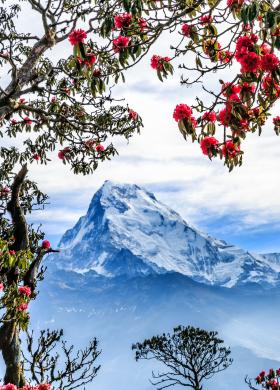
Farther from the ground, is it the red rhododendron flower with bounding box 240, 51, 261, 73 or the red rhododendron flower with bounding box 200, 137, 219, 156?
the red rhododendron flower with bounding box 240, 51, 261, 73

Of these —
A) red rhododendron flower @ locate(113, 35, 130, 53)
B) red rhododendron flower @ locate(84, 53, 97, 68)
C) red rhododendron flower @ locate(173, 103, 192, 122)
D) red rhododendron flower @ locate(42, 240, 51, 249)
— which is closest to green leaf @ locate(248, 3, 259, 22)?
red rhododendron flower @ locate(173, 103, 192, 122)

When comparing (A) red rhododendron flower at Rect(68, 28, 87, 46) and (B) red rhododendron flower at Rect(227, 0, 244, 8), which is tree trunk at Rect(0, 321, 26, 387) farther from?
(B) red rhododendron flower at Rect(227, 0, 244, 8)

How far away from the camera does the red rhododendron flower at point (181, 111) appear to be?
12.1ft

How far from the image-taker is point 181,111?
12.1 ft

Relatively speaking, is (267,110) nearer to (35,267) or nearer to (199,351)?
(35,267)

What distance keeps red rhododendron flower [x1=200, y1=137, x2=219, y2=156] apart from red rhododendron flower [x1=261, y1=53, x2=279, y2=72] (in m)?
0.79

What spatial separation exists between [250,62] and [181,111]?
67cm

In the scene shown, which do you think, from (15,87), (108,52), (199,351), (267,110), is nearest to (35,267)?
(15,87)

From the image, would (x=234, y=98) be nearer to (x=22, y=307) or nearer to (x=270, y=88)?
(x=270, y=88)

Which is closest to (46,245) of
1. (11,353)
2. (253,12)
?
(11,353)

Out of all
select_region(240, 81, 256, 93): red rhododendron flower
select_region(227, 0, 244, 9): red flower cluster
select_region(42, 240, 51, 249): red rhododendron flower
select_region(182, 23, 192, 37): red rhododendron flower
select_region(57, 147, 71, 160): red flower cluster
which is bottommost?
select_region(240, 81, 256, 93): red rhododendron flower

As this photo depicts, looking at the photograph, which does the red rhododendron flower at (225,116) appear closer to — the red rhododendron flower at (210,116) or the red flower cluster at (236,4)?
the red rhododendron flower at (210,116)

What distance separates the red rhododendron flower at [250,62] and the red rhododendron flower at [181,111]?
567 millimetres

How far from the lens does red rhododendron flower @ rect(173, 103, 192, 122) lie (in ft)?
12.1
